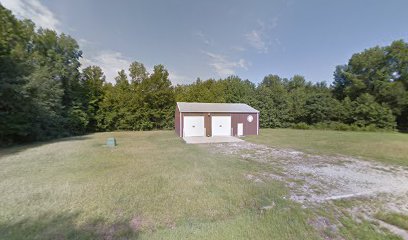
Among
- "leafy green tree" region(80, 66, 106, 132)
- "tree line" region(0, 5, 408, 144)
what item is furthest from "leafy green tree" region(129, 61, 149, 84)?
"leafy green tree" region(80, 66, 106, 132)

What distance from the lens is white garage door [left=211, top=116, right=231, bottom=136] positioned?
1748 cm

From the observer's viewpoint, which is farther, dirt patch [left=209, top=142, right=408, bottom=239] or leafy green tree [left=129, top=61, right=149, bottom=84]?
leafy green tree [left=129, top=61, right=149, bottom=84]

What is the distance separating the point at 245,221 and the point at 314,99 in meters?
29.4

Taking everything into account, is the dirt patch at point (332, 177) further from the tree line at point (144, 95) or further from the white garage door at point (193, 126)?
the tree line at point (144, 95)

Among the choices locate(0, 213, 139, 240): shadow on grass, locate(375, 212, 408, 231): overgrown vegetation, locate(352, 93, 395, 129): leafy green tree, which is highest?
locate(352, 93, 395, 129): leafy green tree

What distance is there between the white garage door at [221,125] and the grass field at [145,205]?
1019 centimetres

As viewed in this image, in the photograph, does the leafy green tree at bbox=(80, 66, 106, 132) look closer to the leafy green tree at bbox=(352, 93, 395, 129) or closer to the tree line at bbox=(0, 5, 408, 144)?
the tree line at bbox=(0, 5, 408, 144)

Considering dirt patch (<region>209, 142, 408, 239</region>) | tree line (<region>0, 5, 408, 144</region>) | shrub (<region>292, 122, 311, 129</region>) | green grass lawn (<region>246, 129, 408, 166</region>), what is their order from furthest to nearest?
1. shrub (<region>292, 122, 311, 129</region>)
2. tree line (<region>0, 5, 408, 144</region>)
3. green grass lawn (<region>246, 129, 408, 166</region>)
4. dirt patch (<region>209, 142, 408, 239</region>)

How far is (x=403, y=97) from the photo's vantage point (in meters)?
24.0

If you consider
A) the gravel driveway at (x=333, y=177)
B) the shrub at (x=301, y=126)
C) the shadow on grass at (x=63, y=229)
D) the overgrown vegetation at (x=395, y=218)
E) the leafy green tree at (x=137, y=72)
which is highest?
the leafy green tree at (x=137, y=72)

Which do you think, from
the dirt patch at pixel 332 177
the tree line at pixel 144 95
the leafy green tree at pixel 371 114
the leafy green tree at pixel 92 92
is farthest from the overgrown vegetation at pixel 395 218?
the leafy green tree at pixel 371 114

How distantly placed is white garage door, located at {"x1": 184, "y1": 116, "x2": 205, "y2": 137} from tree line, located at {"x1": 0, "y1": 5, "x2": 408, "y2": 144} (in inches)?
352

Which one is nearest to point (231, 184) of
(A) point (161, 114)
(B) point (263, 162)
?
(B) point (263, 162)

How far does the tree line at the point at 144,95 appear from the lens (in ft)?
47.8
